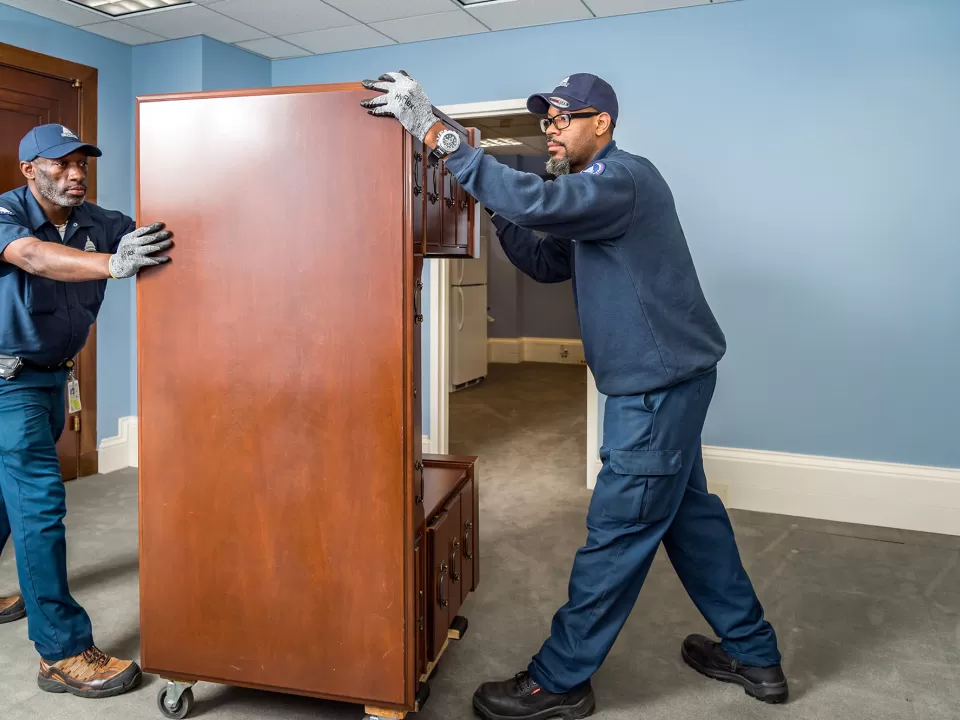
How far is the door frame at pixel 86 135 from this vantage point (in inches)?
144

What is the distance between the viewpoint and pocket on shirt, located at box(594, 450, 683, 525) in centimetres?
184

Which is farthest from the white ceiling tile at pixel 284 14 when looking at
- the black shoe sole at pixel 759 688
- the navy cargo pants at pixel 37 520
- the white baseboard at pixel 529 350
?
the white baseboard at pixel 529 350

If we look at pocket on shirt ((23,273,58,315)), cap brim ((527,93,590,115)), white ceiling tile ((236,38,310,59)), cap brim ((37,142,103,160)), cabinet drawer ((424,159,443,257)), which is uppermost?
white ceiling tile ((236,38,310,59))

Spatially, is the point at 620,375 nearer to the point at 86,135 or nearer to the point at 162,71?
the point at 86,135

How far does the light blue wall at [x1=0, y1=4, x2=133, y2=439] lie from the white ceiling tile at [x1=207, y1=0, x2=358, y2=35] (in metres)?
0.84

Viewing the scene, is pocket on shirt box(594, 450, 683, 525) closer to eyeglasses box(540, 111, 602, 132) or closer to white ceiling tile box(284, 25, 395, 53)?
eyeglasses box(540, 111, 602, 132)

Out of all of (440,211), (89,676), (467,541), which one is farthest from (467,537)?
(89,676)

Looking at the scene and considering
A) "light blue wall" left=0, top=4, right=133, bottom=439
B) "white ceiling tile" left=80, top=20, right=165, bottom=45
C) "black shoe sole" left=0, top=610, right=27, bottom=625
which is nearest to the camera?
"black shoe sole" left=0, top=610, right=27, bottom=625

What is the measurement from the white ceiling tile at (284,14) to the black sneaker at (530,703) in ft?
10.0

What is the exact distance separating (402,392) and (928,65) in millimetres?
2922

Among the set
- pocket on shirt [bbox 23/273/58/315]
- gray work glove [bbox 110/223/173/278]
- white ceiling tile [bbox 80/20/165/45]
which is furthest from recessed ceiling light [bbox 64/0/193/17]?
gray work glove [bbox 110/223/173/278]

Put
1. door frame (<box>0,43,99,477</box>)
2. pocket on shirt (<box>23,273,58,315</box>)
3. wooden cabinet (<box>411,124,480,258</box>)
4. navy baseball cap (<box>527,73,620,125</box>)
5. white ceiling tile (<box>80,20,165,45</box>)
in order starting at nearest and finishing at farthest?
wooden cabinet (<box>411,124,480,258</box>), navy baseball cap (<box>527,73,620,125</box>), pocket on shirt (<box>23,273,58,315</box>), door frame (<box>0,43,99,477</box>), white ceiling tile (<box>80,20,165,45</box>)

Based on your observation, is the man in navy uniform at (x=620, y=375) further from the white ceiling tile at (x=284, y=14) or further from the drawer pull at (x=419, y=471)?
the white ceiling tile at (x=284, y=14)

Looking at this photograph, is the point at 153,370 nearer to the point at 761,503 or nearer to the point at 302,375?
the point at 302,375
